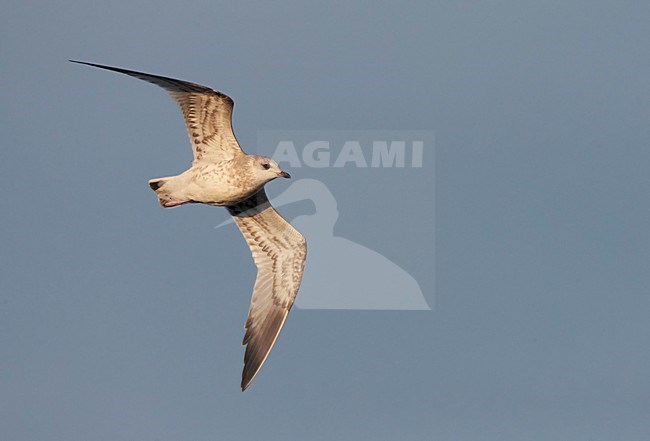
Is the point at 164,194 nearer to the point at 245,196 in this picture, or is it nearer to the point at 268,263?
the point at 245,196

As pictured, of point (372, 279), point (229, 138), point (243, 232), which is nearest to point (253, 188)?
point (229, 138)

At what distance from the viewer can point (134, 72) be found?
16844 millimetres

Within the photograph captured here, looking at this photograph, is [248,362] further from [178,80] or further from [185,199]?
[178,80]

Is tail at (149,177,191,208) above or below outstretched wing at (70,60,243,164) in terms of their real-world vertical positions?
below

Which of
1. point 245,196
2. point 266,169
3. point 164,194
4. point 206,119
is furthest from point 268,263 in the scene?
point 206,119

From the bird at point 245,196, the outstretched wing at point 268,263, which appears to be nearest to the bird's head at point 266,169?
the bird at point 245,196

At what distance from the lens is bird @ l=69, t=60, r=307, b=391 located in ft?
63.5

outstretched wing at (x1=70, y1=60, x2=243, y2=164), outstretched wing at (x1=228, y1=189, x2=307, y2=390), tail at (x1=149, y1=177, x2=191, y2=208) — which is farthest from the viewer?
outstretched wing at (x1=228, y1=189, x2=307, y2=390)

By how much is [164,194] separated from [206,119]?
5.13ft

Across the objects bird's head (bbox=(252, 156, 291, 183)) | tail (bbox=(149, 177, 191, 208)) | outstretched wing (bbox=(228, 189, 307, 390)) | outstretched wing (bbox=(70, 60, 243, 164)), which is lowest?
outstretched wing (bbox=(228, 189, 307, 390))

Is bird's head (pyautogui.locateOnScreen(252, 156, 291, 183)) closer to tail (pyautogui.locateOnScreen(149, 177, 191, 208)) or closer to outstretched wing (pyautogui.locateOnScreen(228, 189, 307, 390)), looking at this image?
tail (pyautogui.locateOnScreen(149, 177, 191, 208))

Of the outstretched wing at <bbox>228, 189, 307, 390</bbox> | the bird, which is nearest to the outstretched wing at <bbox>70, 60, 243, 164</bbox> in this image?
the bird

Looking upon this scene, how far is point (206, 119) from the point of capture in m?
19.5

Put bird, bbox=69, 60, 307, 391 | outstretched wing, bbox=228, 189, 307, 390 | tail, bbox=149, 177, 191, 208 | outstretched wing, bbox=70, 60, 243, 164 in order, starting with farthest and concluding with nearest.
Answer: outstretched wing, bbox=228, 189, 307, 390 < tail, bbox=149, 177, 191, 208 < bird, bbox=69, 60, 307, 391 < outstretched wing, bbox=70, 60, 243, 164
